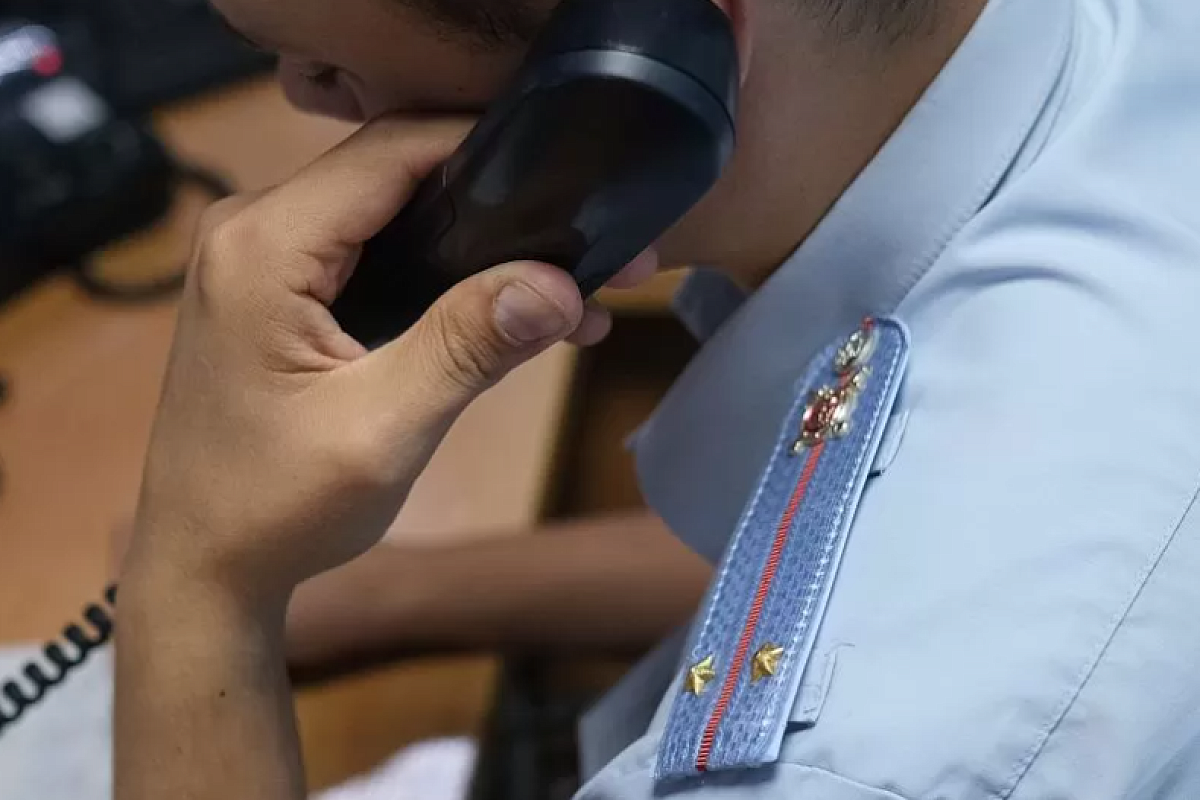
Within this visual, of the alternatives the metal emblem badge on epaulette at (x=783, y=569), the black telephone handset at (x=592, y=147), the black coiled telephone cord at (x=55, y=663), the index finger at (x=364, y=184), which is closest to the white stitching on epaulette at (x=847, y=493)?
the metal emblem badge on epaulette at (x=783, y=569)

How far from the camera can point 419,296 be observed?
24.1 inches

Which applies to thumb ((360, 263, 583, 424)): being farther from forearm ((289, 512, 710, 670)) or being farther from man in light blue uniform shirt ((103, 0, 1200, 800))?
forearm ((289, 512, 710, 670))

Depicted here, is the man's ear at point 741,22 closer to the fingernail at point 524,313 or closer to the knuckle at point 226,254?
the fingernail at point 524,313

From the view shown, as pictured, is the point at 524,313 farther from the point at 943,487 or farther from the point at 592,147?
the point at 943,487

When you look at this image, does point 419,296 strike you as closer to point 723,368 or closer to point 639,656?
point 723,368

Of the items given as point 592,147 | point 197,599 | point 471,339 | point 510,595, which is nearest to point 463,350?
point 471,339

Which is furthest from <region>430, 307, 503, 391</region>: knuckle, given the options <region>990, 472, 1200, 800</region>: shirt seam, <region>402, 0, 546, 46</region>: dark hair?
<region>990, 472, 1200, 800</region>: shirt seam

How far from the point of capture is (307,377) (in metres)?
0.58

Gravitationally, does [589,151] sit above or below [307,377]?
above

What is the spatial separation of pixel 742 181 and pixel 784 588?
0.21m

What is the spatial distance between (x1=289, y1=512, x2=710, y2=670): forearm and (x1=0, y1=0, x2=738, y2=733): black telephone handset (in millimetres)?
289

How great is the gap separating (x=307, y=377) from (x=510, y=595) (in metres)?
0.31

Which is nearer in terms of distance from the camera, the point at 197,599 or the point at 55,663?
the point at 197,599

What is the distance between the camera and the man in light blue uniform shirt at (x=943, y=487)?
0.45 metres
